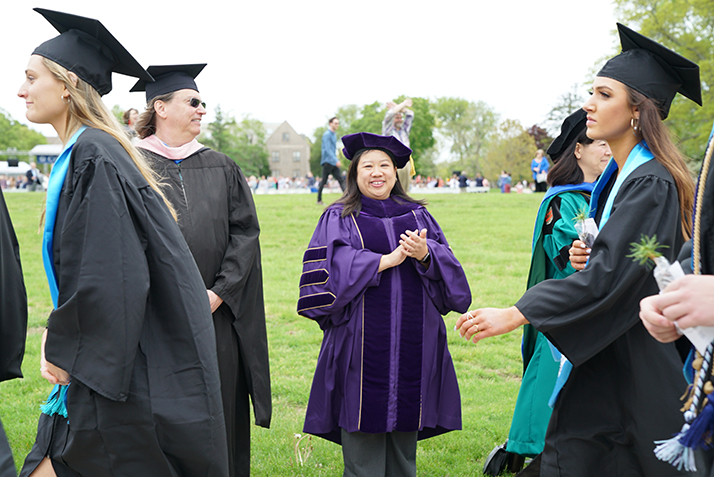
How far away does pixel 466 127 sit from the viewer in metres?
78.8

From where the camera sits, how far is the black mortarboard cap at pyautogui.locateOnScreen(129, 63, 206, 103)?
408 centimetres

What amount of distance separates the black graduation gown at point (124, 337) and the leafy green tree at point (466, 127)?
243 ft

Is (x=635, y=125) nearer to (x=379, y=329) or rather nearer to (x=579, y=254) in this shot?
(x=579, y=254)

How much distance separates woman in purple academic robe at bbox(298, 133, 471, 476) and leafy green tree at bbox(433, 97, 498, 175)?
72562 millimetres

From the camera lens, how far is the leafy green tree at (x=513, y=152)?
5619cm

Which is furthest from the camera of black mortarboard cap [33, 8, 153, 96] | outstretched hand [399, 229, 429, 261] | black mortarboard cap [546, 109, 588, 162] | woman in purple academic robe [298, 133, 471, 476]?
black mortarboard cap [546, 109, 588, 162]

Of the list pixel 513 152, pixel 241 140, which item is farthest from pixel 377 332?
pixel 241 140

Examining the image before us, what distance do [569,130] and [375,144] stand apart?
4.50 ft

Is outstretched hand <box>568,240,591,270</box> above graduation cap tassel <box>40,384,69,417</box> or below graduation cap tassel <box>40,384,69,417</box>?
above

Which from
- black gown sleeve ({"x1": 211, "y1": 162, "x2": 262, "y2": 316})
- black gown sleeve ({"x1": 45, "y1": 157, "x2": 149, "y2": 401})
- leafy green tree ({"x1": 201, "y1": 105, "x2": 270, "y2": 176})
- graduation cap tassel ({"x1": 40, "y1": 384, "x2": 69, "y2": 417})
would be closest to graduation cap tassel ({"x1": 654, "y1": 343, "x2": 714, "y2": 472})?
black gown sleeve ({"x1": 45, "y1": 157, "x2": 149, "y2": 401})

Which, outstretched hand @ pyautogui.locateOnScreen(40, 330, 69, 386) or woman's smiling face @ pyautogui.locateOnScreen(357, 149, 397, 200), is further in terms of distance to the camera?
woman's smiling face @ pyautogui.locateOnScreen(357, 149, 397, 200)

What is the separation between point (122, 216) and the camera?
7.77 feet

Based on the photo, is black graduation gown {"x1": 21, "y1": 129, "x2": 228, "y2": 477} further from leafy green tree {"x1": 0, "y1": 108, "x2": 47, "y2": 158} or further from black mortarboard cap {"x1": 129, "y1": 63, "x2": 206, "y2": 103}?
leafy green tree {"x1": 0, "y1": 108, "x2": 47, "y2": 158}

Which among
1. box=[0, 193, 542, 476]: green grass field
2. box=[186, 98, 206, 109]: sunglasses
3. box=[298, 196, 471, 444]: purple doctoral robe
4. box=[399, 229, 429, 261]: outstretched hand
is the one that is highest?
box=[186, 98, 206, 109]: sunglasses
